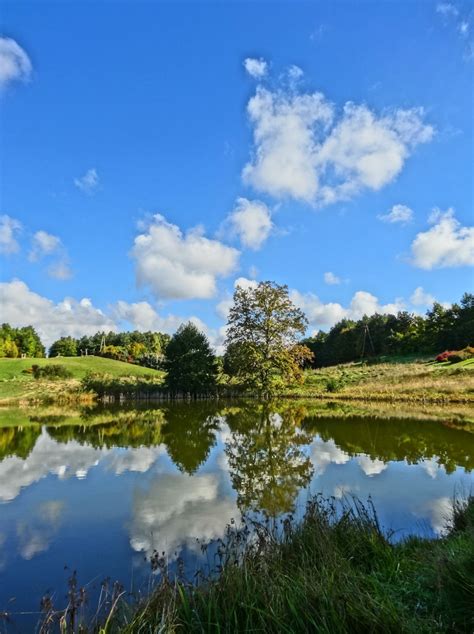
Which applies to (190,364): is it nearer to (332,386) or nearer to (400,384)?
(332,386)

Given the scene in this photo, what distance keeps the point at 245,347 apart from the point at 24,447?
943 inches

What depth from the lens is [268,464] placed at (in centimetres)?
1288

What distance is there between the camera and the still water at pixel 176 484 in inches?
258

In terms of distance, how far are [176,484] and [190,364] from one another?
102 ft

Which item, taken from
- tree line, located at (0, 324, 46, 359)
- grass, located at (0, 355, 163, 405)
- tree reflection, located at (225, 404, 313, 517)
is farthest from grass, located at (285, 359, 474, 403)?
tree line, located at (0, 324, 46, 359)

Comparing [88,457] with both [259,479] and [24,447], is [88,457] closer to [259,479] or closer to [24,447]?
[24,447]

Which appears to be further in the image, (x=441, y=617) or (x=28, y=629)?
(x=28, y=629)

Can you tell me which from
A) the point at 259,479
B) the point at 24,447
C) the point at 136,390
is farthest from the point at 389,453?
the point at 136,390

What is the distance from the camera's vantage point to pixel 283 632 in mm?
3326

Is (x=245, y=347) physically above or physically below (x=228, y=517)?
above

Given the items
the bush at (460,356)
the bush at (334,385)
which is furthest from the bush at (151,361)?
the bush at (460,356)

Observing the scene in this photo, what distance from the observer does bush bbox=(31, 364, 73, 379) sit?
47562mm

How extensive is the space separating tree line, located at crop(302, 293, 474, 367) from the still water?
3538 cm

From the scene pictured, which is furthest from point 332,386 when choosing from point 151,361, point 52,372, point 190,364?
point 151,361
